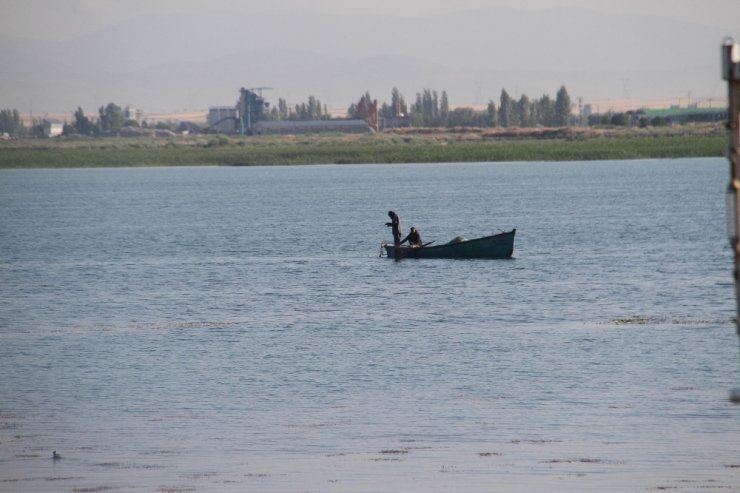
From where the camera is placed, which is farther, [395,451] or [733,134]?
[395,451]

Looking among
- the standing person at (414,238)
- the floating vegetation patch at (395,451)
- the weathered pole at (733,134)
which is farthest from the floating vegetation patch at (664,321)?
the weathered pole at (733,134)

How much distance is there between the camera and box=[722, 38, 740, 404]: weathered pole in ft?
34.3

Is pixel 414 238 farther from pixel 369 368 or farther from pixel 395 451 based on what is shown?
pixel 395 451

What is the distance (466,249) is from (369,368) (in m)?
23.4

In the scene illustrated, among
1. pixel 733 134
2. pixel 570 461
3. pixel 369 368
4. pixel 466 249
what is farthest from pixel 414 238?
pixel 733 134

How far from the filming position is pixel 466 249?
2003 inches

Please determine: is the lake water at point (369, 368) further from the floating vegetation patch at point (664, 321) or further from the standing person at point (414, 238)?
the standing person at point (414, 238)

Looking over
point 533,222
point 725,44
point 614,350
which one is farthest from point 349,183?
point 725,44

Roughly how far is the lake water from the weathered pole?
763 cm

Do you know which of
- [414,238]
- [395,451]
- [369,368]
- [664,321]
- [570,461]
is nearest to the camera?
[570,461]

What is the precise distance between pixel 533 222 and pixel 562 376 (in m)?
54.7

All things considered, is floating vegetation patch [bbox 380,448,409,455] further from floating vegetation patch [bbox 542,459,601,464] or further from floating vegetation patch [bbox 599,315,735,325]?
floating vegetation patch [bbox 599,315,735,325]

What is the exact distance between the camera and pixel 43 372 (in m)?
28.8

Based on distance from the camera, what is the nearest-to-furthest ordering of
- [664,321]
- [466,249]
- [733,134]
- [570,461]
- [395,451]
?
[733,134] → [570,461] → [395,451] → [664,321] → [466,249]
